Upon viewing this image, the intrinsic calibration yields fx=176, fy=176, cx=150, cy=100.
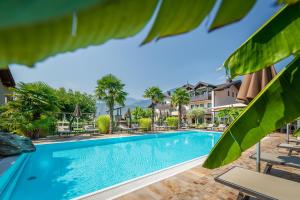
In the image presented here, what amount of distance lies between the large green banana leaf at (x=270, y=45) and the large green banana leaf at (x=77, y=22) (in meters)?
1.27

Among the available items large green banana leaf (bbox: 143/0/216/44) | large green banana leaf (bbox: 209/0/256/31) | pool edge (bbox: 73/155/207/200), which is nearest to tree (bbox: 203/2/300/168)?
large green banana leaf (bbox: 209/0/256/31)

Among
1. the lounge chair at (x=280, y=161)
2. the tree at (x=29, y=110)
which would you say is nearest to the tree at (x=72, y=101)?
the tree at (x=29, y=110)

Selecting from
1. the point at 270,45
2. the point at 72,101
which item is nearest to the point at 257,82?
the point at 270,45

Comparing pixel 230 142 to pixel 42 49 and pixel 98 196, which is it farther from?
pixel 98 196

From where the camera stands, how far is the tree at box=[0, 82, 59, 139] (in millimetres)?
14086

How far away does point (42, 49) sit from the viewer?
0.32m

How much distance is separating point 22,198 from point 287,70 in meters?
7.12

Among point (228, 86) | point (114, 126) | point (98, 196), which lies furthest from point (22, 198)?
point (228, 86)

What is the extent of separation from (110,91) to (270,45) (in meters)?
21.4

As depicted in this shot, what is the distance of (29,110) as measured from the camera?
579 inches

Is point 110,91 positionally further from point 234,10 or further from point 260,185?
point 234,10

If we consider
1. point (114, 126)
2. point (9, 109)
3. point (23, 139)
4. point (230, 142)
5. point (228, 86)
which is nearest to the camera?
point (230, 142)

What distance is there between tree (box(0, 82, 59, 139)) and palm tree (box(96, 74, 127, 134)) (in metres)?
6.54

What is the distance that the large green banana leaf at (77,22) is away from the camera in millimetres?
270
